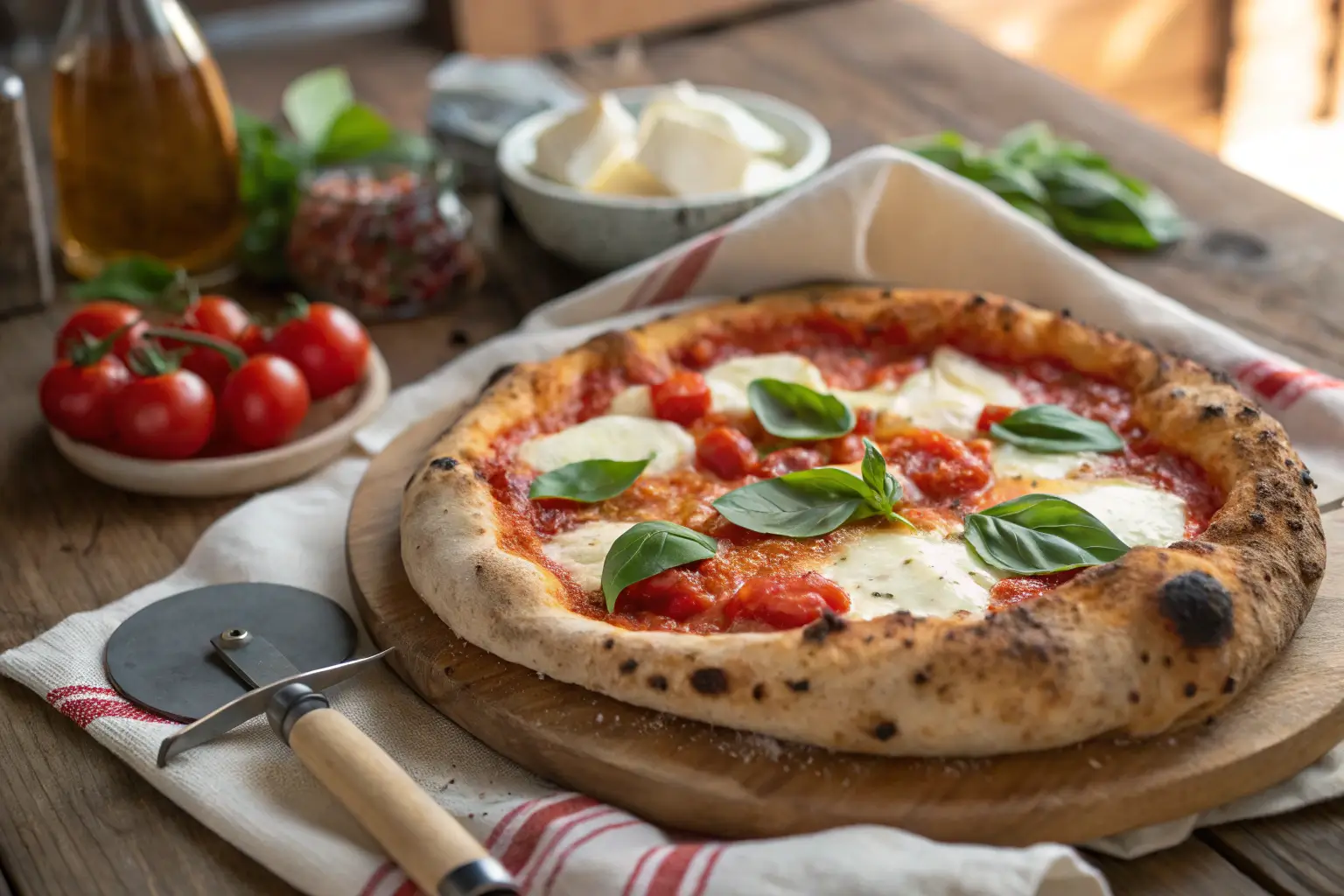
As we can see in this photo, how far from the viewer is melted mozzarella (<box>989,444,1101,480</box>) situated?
2.81 m

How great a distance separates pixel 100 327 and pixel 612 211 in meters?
1.31

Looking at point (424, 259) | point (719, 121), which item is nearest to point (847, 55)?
point (719, 121)

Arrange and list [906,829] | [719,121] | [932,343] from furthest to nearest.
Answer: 1. [719,121]
2. [932,343]
3. [906,829]

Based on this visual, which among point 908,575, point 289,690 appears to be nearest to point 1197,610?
point 908,575

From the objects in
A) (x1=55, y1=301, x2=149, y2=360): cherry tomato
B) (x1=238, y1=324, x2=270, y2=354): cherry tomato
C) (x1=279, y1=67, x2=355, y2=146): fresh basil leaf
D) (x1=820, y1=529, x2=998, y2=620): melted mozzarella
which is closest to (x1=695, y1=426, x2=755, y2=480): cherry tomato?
(x1=820, y1=529, x2=998, y2=620): melted mozzarella

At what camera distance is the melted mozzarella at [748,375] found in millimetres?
3125

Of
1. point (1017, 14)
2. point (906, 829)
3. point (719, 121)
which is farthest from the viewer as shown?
point (1017, 14)

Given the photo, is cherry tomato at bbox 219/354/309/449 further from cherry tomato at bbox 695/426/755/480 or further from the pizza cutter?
cherry tomato at bbox 695/426/755/480

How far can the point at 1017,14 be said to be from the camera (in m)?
7.98

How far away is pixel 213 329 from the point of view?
346 centimetres

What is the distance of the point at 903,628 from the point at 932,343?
1.30 m

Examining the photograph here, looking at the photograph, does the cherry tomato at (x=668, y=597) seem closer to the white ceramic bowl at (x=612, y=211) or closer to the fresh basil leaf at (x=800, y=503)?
the fresh basil leaf at (x=800, y=503)

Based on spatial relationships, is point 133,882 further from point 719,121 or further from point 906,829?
point 719,121

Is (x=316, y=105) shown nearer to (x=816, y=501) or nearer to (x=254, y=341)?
(x=254, y=341)
